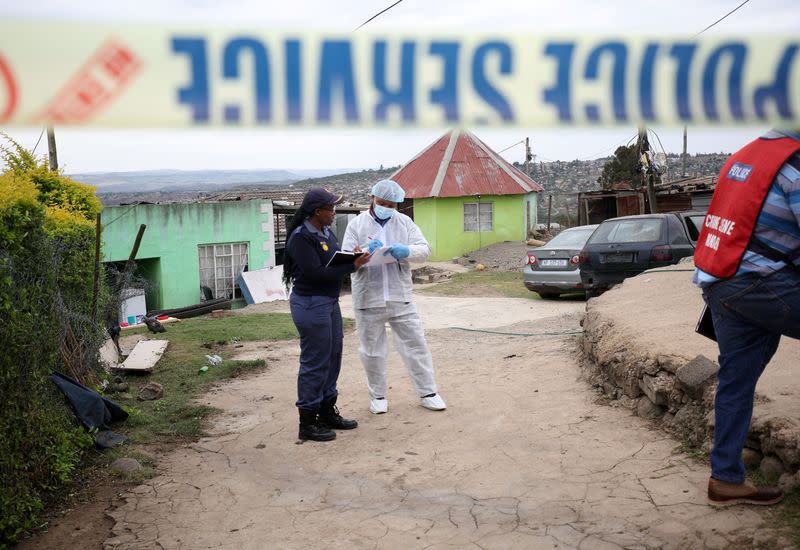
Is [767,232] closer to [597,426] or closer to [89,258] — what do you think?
[597,426]

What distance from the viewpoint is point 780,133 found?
3275 millimetres

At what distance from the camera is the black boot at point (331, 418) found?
574cm

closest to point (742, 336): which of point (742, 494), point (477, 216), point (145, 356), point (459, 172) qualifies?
point (742, 494)

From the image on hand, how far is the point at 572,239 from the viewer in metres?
14.6

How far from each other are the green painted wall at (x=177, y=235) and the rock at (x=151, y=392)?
1399cm

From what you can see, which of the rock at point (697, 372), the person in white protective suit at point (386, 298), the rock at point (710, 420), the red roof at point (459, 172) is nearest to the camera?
the rock at point (710, 420)

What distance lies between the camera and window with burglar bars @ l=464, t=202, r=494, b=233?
96.5 ft

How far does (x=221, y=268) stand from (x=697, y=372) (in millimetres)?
20055

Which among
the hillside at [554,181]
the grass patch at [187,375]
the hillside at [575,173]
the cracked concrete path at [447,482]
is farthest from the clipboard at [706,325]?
the hillside at [575,173]

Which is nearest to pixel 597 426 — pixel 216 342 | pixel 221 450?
pixel 221 450

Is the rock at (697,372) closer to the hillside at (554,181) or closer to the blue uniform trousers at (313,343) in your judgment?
the blue uniform trousers at (313,343)

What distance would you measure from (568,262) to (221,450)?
379 inches

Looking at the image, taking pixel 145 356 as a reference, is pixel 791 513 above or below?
above

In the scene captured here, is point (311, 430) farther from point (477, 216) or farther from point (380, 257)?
point (477, 216)
